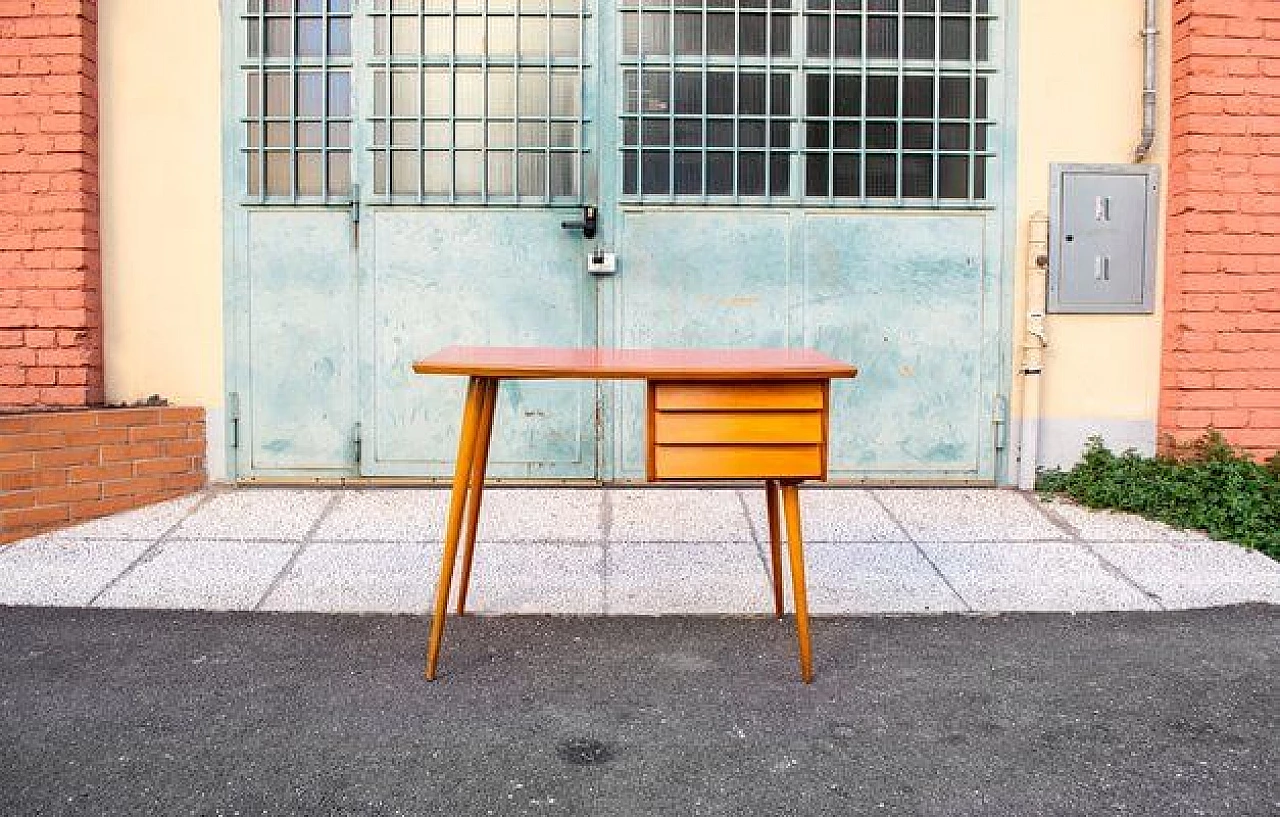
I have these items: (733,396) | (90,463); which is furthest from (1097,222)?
(90,463)

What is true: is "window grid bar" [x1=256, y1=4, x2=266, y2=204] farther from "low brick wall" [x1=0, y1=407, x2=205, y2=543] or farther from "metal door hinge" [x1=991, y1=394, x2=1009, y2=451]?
"metal door hinge" [x1=991, y1=394, x2=1009, y2=451]

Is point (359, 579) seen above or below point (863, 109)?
below

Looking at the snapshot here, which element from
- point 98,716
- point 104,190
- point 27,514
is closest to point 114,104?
point 104,190

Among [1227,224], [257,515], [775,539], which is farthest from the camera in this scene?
[1227,224]

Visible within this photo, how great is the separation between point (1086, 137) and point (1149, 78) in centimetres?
40

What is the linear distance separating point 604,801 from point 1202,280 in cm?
446

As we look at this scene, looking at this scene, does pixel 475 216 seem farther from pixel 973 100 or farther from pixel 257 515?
pixel 973 100

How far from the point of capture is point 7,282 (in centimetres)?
564

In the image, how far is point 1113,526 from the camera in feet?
17.8

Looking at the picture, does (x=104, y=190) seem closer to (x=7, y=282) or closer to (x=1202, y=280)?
(x=7, y=282)

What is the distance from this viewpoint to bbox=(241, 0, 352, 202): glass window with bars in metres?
5.85

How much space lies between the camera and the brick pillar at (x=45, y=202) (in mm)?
5598

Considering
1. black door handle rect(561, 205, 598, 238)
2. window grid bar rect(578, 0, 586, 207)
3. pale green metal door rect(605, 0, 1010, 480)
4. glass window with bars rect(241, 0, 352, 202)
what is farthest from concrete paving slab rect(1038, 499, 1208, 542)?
glass window with bars rect(241, 0, 352, 202)

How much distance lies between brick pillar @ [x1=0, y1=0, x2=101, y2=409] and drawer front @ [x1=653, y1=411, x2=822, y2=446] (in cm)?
365
